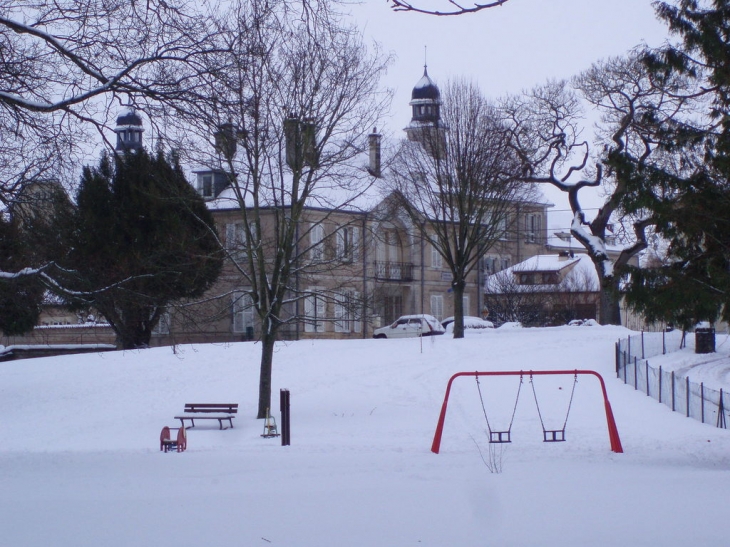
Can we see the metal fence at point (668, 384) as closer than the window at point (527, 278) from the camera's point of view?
Yes

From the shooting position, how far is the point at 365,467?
12234 millimetres

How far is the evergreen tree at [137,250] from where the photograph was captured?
44.5 ft

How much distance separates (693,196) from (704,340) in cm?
1692

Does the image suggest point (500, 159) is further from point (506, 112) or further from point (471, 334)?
point (471, 334)

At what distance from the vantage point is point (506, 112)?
38.0 metres

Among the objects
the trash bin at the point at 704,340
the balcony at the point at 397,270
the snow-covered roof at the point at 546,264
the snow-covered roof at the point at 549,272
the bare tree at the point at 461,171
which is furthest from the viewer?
the snow-covered roof at the point at 546,264

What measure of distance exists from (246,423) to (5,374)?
1547 centimetres

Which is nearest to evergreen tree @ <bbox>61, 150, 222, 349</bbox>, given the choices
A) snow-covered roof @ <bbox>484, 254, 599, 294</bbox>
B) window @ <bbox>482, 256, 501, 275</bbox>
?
snow-covered roof @ <bbox>484, 254, 599, 294</bbox>

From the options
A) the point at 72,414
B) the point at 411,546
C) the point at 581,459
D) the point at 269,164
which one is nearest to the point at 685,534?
the point at 411,546

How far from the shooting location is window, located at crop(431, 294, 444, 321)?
5831 centimetres

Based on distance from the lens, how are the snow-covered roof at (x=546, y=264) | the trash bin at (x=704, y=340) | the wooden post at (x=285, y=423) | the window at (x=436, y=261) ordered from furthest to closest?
the snow-covered roof at (x=546, y=264), the window at (x=436, y=261), the trash bin at (x=704, y=340), the wooden post at (x=285, y=423)

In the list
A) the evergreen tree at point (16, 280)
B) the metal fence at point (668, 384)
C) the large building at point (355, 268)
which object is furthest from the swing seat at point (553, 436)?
the evergreen tree at point (16, 280)

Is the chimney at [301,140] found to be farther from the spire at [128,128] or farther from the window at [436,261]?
the window at [436,261]

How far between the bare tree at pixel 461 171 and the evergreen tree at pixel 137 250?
10.7 m
